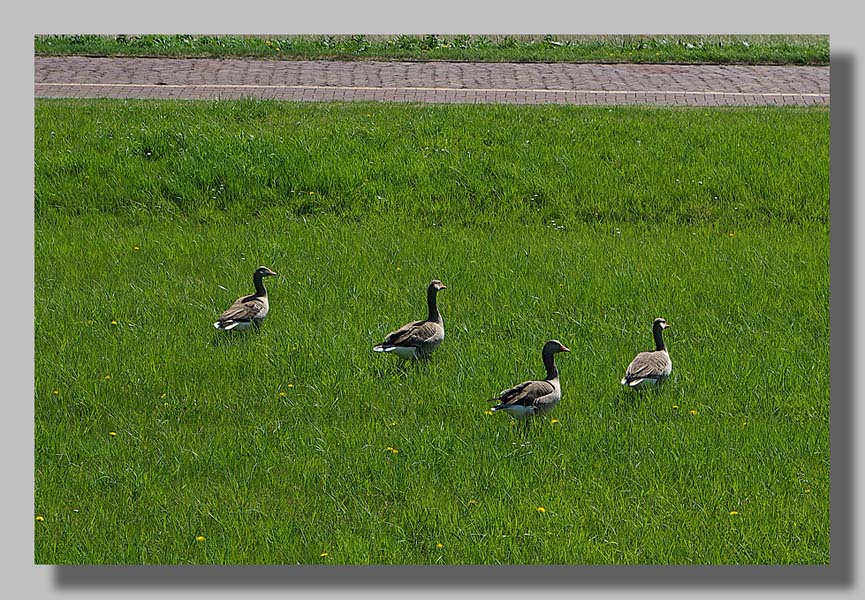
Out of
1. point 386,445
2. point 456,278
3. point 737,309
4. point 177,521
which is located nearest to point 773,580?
point 386,445

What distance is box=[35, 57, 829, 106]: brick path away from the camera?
70.8ft

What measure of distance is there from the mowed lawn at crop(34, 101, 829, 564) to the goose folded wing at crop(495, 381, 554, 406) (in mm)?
288

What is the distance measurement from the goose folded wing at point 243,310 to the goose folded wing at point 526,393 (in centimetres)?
318

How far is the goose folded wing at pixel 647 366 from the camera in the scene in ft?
35.8

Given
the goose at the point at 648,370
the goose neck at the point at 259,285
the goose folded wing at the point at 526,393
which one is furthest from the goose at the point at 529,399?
the goose neck at the point at 259,285

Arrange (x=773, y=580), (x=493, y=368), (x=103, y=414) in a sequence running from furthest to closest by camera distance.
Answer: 1. (x=493, y=368)
2. (x=103, y=414)
3. (x=773, y=580)

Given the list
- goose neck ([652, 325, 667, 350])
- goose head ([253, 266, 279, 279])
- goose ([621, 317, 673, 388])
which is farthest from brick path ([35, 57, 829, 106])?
goose ([621, 317, 673, 388])

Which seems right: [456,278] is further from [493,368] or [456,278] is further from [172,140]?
[172,140]

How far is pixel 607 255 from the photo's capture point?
1536cm

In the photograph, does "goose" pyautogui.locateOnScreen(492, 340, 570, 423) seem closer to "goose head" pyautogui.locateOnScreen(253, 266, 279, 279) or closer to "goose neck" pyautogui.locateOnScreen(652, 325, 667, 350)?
"goose neck" pyautogui.locateOnScreen(652, 325, 667, 350)

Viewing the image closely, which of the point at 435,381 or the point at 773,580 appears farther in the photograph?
the point at 435,381

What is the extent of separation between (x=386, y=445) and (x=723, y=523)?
9.22ft

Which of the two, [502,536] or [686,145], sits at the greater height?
[686,145]

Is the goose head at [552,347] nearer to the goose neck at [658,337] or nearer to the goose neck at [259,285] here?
the goose neck at [658,337]
